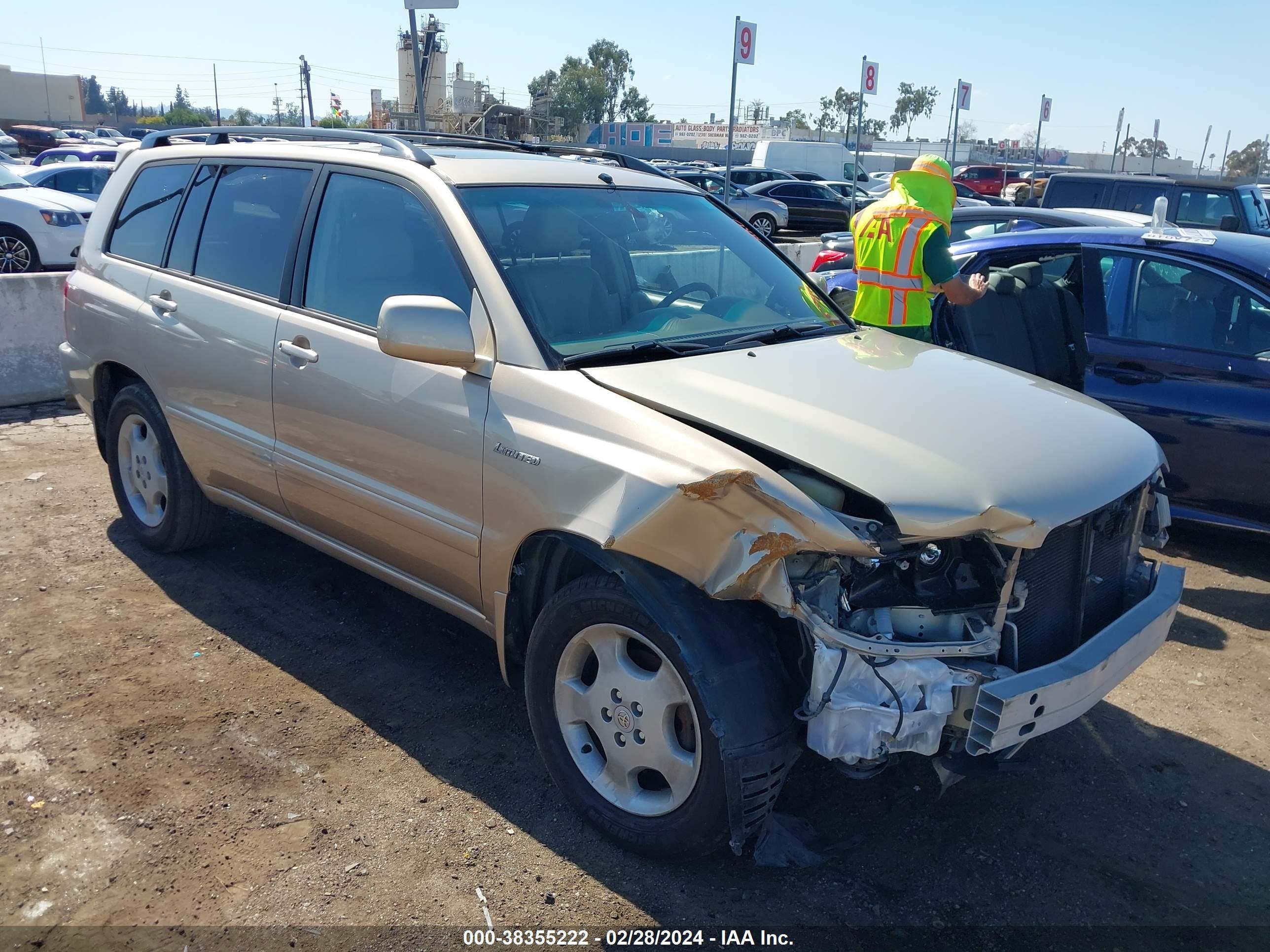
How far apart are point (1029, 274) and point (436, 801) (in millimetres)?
4025

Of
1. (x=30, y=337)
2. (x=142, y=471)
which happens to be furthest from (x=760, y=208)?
(x=142, y=471)

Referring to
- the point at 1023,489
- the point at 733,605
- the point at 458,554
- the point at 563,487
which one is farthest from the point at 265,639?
the point at 1023,489

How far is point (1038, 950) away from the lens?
2.69 m

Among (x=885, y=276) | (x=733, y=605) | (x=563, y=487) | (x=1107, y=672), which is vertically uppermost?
(x=885, y=276)

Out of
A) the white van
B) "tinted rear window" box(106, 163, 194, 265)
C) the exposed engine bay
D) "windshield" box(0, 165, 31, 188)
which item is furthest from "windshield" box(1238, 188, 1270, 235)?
the white van

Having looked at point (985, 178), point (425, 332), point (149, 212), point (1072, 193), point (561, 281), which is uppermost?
point (985, 178)

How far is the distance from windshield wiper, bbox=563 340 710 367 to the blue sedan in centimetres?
251

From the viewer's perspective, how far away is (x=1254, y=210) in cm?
1193

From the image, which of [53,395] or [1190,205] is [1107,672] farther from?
[1190,205]

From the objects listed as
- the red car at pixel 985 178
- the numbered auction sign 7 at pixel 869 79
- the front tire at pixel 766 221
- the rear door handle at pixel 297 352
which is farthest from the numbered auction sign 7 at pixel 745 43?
the red car at pixel 985 178

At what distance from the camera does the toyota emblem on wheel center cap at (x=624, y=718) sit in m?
2.93

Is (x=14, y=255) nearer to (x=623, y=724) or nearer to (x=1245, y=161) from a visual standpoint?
(x=623, y=724)

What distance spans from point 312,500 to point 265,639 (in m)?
0.78

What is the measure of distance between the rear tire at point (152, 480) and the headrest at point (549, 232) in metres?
2.19
